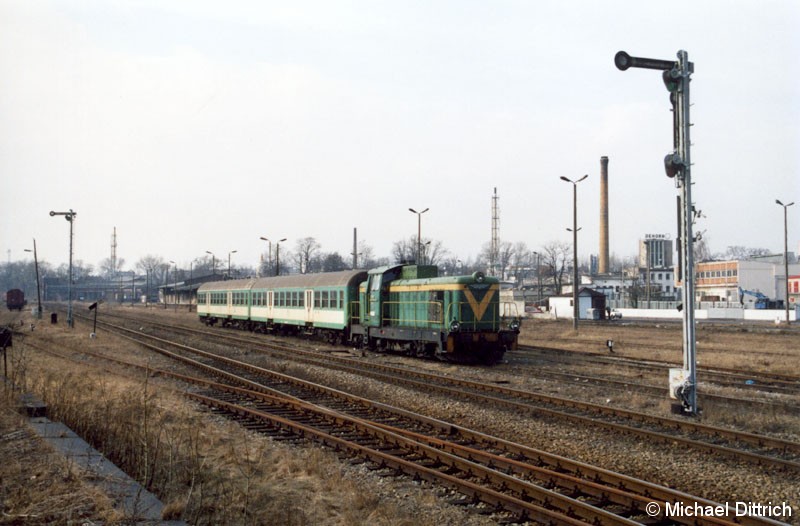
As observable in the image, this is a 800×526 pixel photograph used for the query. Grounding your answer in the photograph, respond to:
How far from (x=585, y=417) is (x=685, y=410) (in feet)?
6.02

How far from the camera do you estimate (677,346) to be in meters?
29.0

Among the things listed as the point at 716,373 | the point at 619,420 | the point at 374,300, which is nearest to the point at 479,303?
the point at 374,300

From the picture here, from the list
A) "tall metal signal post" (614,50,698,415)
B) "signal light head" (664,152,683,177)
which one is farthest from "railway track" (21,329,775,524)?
"signal light head" (664,152,683,177)

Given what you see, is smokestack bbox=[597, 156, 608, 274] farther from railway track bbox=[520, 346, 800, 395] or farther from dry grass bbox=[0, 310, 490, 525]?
dry grass bbox=[0, 310, 490, 525]

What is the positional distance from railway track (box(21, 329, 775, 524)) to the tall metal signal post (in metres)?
4.62

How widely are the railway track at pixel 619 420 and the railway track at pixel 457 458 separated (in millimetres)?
2373

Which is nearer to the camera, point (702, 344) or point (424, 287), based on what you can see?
point (424, 287)

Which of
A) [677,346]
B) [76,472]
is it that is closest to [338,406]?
[76,472]

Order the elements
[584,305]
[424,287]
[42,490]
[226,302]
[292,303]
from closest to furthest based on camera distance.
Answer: [42,490] → [424,287] → [292,303] → [226,302] → [584,305]

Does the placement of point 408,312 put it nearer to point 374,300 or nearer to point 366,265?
point 374,300

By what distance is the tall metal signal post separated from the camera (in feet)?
39.1

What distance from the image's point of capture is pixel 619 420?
38.4ft

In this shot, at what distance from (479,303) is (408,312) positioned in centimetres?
289

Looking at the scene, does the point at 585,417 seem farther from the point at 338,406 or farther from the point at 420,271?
the point at 420,271
